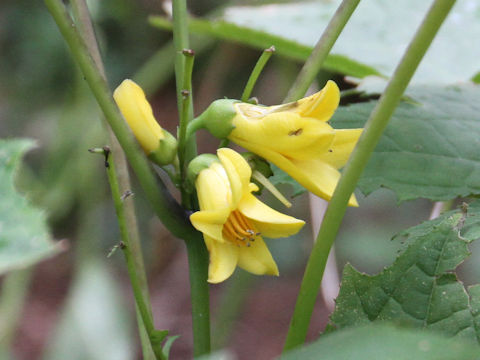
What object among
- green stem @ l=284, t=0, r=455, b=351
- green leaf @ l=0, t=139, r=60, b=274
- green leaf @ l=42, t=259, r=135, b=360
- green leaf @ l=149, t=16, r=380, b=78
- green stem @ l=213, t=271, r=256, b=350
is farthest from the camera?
green leaf @ l=42, t=259, r=135, b=360

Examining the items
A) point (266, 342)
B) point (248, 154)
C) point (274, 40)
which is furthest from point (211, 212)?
point (266, 342)

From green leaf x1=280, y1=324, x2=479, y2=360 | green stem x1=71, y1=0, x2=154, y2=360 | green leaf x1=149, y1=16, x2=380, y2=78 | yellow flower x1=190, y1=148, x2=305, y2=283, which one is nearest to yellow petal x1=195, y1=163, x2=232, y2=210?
yellow flower x1=190, y1=148, x2=305, y2=283

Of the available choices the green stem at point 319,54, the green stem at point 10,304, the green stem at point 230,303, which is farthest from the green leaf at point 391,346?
the green stem at point 10,304

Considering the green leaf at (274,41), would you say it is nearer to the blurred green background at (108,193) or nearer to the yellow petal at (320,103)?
the yellow petal at (320,103)

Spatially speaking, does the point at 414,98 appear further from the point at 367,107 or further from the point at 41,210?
the point at 41,210

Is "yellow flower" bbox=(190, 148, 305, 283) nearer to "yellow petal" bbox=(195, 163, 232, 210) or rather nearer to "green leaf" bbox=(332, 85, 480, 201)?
"yellow petal" bbox=(195, 163, 232, 210)

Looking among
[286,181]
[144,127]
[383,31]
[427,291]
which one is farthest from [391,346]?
[383,31]
